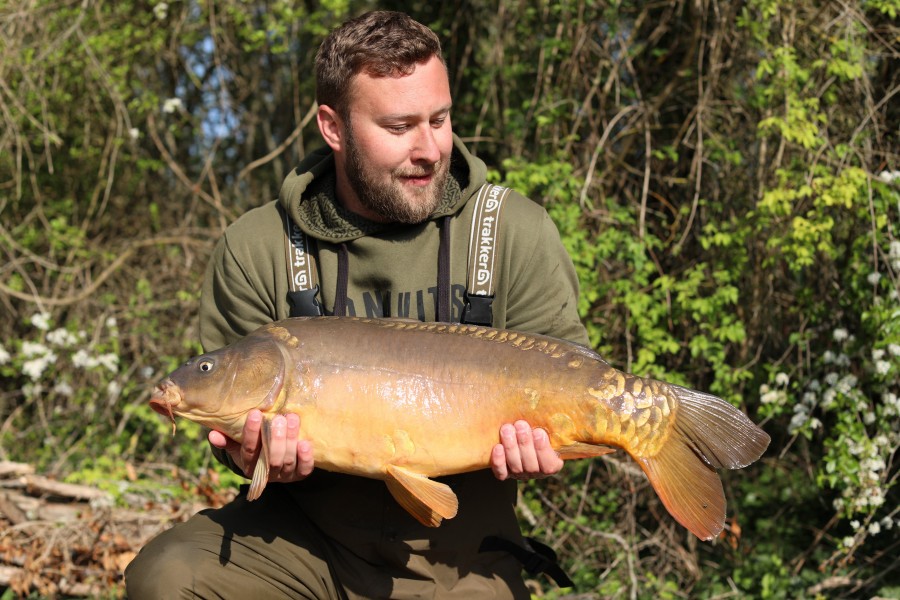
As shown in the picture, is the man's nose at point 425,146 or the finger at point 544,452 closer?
the finger at point 544,452

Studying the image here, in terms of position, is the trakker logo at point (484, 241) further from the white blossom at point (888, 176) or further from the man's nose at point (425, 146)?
the white blossom at point (888, 176)

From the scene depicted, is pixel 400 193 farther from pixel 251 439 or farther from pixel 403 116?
pixel 251 439

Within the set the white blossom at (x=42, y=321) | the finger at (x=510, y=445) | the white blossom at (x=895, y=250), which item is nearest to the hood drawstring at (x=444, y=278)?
the finger at (x=510, y=445)

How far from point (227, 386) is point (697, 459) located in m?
1.08

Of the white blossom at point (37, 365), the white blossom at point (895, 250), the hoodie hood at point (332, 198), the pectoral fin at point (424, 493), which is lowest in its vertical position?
the white blossom at point (37, 365)

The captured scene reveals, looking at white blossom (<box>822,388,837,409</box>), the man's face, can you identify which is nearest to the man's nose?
the man's face

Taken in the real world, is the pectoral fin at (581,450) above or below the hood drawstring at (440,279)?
below

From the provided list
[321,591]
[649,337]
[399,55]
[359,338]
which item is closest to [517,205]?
[399,55]

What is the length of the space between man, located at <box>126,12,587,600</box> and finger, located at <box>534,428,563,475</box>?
0.42 metres

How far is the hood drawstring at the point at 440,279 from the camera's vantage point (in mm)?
2559

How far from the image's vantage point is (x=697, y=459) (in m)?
2.19

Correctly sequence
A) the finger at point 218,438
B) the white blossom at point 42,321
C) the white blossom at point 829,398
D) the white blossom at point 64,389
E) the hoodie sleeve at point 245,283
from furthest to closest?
the white blossom at point 64,389 < the white blossom at point 42,321 < the white blossom at point 829,398 < the hoodie sleeve at point 245,283 < the finger at point 218,438

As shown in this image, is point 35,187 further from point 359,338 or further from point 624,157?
point 359,338

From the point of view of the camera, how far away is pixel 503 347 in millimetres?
2270
